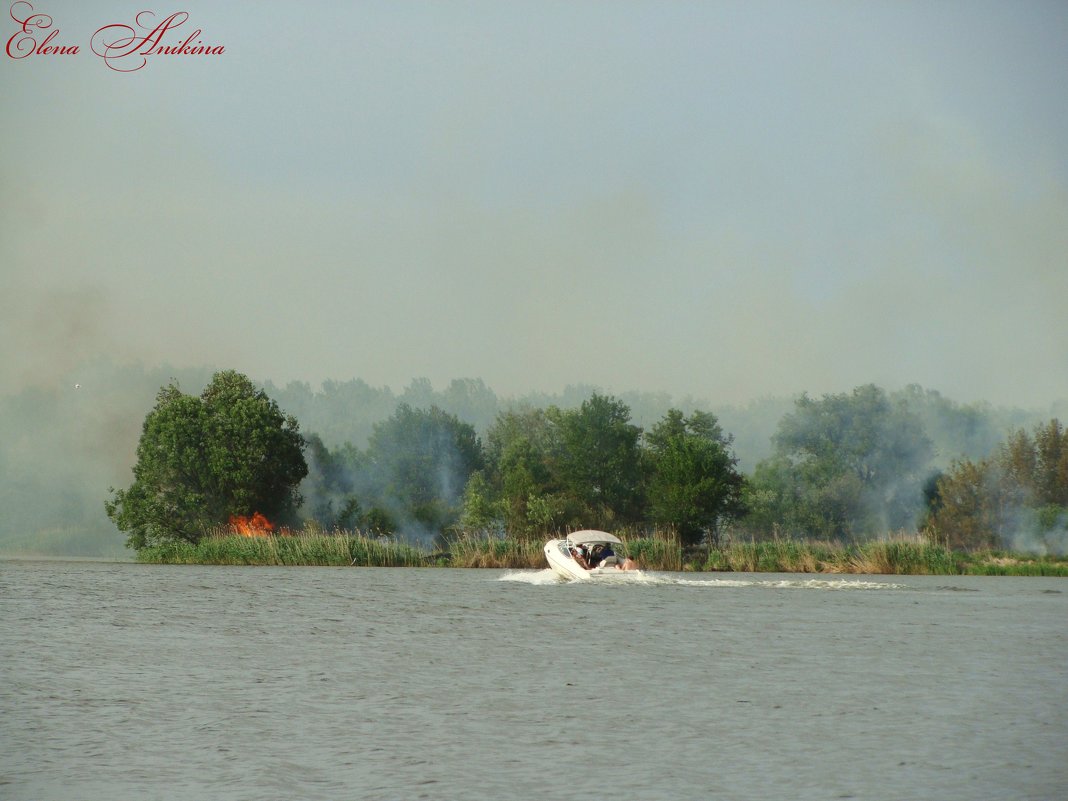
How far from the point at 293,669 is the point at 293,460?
72.2 metres

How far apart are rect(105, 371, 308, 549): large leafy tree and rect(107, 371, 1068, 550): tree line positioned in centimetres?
13

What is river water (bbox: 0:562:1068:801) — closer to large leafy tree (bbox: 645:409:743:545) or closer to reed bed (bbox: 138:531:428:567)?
reed bed (bbox: 138:531:428:567)

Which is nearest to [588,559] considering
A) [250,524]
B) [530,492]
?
[250,524]

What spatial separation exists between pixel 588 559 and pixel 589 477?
42066 millimetres

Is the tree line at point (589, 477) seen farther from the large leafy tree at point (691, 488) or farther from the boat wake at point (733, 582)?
the boat wake at point (733, 582)

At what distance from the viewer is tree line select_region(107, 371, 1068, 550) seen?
95.9 meters

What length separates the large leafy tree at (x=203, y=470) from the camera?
9538 cm

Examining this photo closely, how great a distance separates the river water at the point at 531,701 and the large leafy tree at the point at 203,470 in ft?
164

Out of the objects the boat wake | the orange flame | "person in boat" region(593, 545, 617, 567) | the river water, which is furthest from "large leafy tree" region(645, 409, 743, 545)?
the river water

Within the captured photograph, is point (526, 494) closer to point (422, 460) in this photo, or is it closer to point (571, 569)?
point (422, 460)

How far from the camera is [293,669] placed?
2766 centimetres

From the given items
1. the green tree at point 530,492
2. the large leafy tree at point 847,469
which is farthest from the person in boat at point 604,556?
the large leafy tree at point 847,469

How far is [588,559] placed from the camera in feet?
203

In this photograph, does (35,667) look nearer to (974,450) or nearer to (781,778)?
(781,778)
